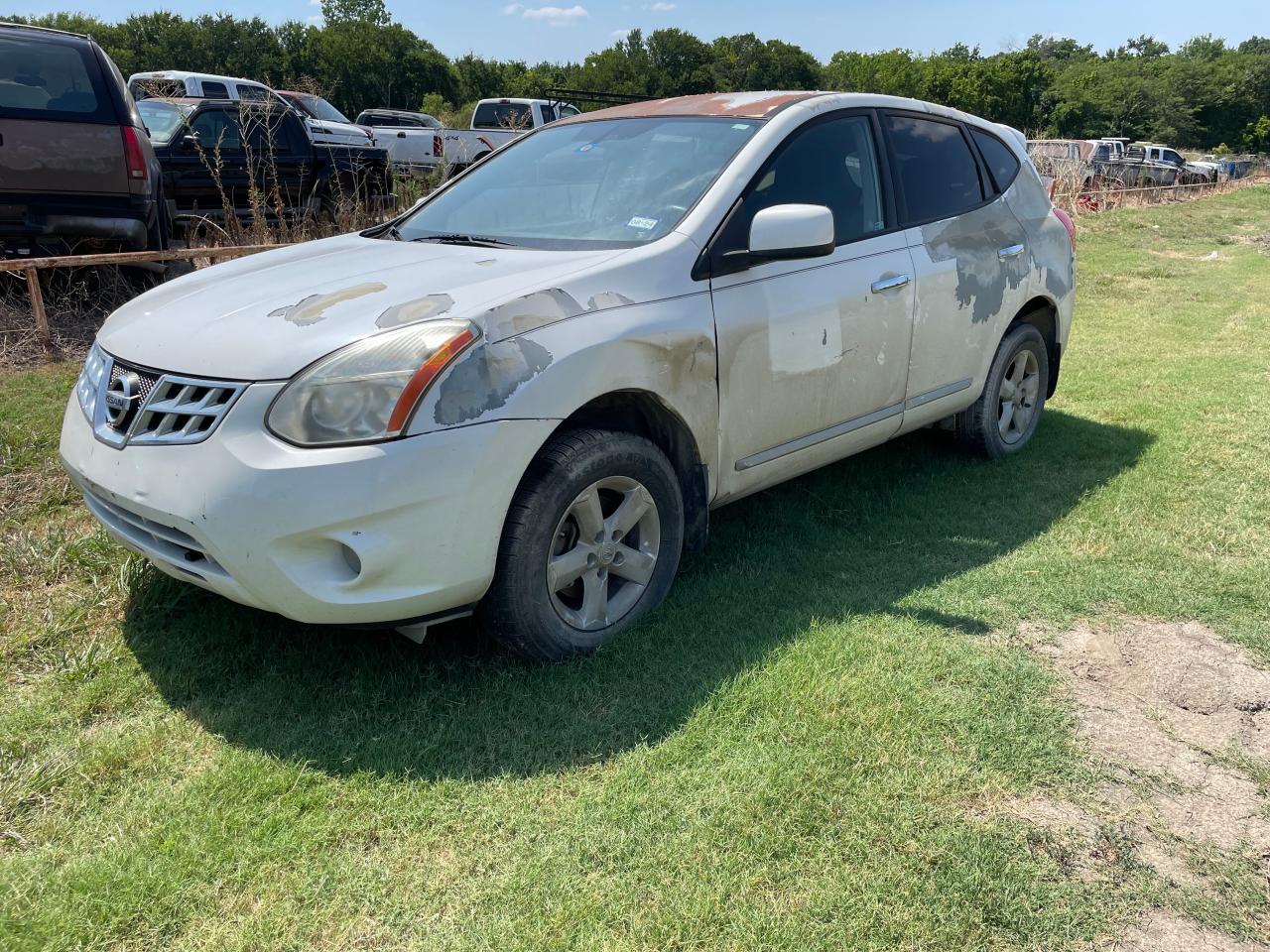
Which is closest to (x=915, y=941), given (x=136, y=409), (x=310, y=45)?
(x=136, y=409)

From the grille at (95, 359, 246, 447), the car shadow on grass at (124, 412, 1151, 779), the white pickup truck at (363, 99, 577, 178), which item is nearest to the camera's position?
the grille at (95, 359, 246, 447)

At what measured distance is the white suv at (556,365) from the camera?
102 inches

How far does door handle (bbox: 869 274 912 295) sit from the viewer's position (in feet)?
12.8

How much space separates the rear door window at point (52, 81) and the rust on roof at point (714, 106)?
13.7 feet

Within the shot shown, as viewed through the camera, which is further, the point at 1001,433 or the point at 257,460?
the point at 1001,433

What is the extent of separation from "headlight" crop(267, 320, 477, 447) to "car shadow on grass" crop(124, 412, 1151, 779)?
2.79ft

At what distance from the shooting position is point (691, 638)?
10.7 feet

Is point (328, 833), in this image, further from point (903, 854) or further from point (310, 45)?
point (310, 45)

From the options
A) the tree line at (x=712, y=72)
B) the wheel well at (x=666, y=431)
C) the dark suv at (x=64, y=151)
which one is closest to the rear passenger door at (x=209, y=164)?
the dark suv at (x=64, y=151)

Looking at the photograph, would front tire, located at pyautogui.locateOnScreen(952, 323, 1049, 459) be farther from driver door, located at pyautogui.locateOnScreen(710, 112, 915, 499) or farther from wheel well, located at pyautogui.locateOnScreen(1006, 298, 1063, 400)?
driver door, located at pyautogui.locateOnScreen(710, 112, 915, 499)

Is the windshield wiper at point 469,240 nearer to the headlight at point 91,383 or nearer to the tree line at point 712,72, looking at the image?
the headlight at point 91,383

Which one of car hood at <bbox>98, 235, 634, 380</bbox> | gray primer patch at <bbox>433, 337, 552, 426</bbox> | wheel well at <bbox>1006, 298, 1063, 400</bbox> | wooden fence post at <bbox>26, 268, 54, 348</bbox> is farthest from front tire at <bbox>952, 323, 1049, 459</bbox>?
wooden fence post at <bbox>26, 268, 54, 348</bbox>

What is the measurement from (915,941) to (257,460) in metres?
1.93

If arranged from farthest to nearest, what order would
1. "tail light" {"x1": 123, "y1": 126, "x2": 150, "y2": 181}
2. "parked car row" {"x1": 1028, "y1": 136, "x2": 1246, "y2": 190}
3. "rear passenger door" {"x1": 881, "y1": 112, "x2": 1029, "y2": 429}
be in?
1. "parked car row" {"x1": 1028, "y1": 136, "x2": 1246, "y2": 190}
2. "tail light" {"x1": 123, "y1": 126, "x2": 150, "y2": 181}
3. "rear passenger door" {"x1": 881, "y1": 112, "x2": 1029, "y2": 429}
